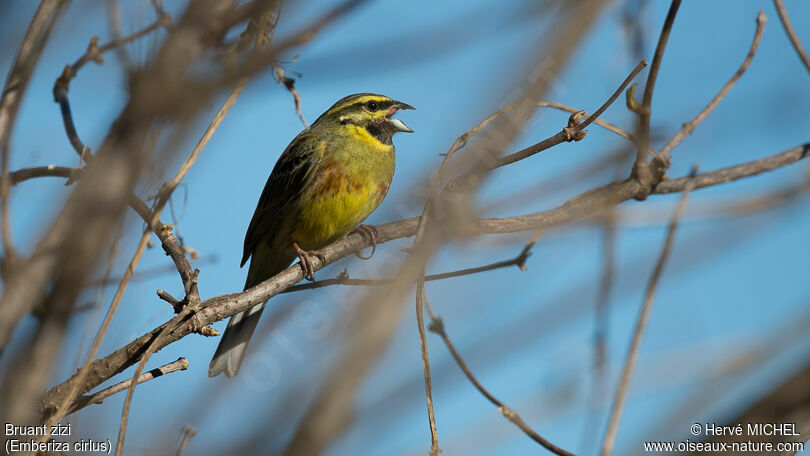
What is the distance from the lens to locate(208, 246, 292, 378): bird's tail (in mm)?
4109

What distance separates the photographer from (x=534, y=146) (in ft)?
6.83

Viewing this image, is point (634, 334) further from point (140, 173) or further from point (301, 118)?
point (301, 118)

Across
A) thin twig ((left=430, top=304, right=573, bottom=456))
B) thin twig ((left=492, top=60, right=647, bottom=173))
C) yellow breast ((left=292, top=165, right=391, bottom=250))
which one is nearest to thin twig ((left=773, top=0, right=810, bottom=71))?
Result: thin twig ((left=492, top=60, right=647, bottom=173))

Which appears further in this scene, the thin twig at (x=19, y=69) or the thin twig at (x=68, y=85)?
the thin twig at (x=68, y=85)

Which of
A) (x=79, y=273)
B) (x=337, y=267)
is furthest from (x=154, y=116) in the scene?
(x=337, y=267)

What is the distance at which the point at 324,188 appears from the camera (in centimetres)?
503

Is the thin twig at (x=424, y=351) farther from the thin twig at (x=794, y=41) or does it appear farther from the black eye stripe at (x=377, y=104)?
the black eye stripe at (x=377, y=104)

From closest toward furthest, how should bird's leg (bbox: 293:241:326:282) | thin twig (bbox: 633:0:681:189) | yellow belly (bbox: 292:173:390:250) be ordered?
thin twig (bbox: 633:0:681:189) → bird's leg (bbox: 293:241:326:282) → yellow belly (bbox: 292:173:390:250)

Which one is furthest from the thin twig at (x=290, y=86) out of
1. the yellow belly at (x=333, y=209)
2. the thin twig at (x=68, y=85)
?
the yellow belly at (x=333, y=209)

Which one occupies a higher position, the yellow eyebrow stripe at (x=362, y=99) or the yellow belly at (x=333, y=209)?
the yellow eyebrow stripe at (x=362, y=99)

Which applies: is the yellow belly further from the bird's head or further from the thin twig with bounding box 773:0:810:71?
the thin twig with bounding box 773:0:810:71

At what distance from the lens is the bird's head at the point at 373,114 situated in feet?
18.0

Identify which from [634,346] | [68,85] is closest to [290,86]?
[68,85]

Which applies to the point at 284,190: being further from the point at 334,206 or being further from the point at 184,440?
the point at 184,440
